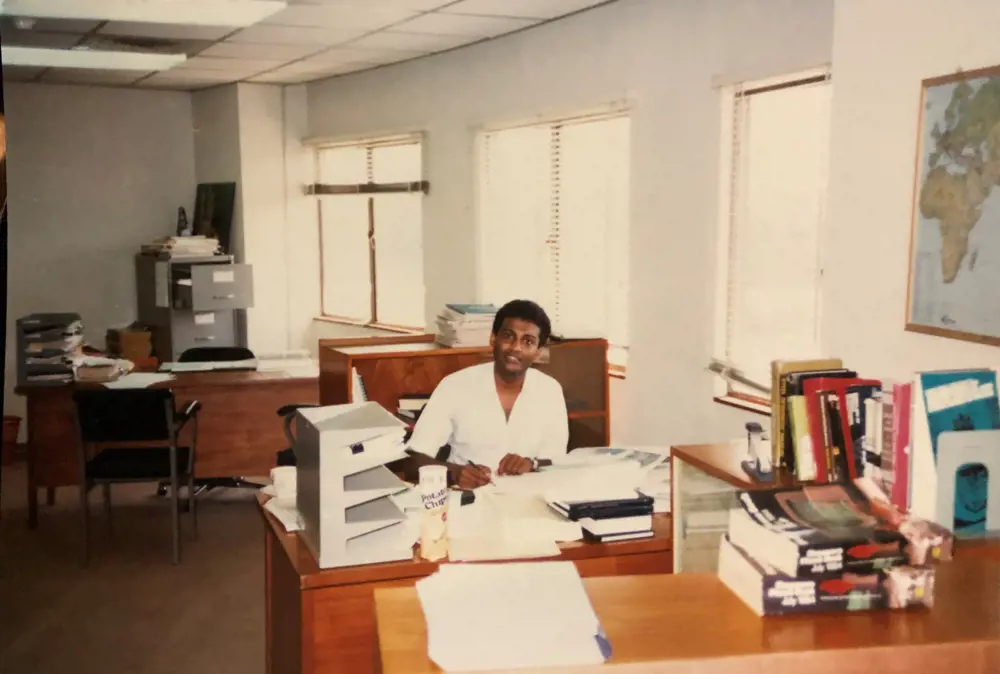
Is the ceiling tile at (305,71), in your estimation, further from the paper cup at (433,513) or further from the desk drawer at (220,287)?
the paper cup at (433,513)

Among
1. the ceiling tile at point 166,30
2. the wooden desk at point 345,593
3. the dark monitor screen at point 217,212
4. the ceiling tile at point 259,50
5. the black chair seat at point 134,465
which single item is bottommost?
the black chair seat at point 134,465

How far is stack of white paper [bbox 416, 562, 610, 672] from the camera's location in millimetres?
1559

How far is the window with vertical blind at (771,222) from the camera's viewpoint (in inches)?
150

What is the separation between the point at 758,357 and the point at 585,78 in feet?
5.87

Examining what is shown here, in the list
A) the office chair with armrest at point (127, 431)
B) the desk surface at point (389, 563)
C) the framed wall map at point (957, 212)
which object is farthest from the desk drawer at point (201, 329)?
the framed wall map at point (957, 212)

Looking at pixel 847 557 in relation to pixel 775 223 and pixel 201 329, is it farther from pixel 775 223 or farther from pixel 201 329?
pixel 201 329

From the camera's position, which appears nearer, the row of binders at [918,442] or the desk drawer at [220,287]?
the row of binders at [918,442]

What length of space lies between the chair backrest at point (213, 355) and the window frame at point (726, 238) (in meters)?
3.04

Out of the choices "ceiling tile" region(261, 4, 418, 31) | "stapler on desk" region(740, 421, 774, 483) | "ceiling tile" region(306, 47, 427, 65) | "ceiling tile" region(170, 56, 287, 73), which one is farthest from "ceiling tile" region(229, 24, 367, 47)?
"stapler on desk" region(740, 421, 774, 483)

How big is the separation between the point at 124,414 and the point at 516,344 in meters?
2.31

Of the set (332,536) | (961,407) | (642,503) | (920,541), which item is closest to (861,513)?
(920,541)

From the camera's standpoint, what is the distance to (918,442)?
2066 millimetres

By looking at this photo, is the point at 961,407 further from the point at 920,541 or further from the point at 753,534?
the point at 753,534

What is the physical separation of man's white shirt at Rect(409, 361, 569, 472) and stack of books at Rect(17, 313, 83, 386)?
2.97 meters
